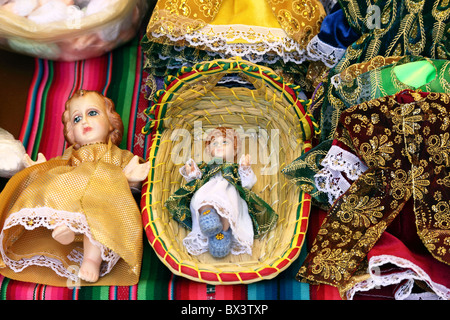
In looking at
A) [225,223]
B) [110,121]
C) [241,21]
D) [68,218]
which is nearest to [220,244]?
[225,223]

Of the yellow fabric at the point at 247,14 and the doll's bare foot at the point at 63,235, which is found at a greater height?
the yellow fabric at the point at 247,14

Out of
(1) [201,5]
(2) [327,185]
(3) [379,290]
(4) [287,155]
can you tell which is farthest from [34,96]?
(3) [379,290]

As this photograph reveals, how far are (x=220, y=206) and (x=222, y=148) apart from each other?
31 cm

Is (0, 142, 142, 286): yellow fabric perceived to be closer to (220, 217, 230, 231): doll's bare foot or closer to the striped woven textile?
the striped woven textile

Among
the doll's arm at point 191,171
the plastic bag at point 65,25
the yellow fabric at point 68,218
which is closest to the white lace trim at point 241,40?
the plastic bag at point 65,25

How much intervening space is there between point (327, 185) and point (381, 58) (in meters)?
0.52

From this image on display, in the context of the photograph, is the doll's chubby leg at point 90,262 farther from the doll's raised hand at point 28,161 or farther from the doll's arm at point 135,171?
the doll's raised hand at point 28,161

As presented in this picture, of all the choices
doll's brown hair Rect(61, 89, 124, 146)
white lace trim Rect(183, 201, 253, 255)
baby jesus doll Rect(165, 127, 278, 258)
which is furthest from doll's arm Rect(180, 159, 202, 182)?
doll's brown hair Rect(61, 89, 124, 146)

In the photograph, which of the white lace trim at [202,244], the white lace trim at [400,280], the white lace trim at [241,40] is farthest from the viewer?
the white lace trim at [241,40]

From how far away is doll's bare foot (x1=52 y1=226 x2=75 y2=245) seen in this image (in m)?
1.81

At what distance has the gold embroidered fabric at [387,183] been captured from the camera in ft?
5.51

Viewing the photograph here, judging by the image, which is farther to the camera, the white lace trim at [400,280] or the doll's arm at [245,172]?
the doll's arm at [245,172]

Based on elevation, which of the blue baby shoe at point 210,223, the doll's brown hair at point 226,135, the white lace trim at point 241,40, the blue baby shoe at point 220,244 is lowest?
the blue baby shoe at point 220,244

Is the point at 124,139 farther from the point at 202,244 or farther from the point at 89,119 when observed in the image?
the point at 202,244
